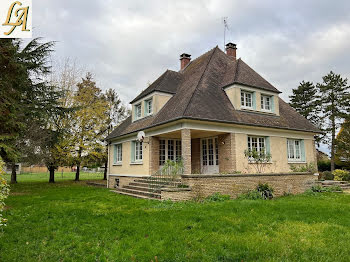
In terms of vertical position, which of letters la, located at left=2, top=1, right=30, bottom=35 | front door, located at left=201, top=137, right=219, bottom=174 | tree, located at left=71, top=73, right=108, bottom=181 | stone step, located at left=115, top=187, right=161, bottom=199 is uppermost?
letters la, located at left=2, top=1, right=30, bottom=35

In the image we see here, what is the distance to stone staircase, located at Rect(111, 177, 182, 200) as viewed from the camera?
1020cm

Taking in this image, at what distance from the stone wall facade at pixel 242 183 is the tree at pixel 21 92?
8.39 m

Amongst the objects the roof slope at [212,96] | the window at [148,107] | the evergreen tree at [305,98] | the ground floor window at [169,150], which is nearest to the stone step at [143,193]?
the ground floor window at [169,150]

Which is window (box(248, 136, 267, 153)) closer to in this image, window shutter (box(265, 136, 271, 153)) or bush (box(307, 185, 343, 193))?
window shutter (box(265, 136, 271, 153))

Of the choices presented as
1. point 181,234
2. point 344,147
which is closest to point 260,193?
point 181,234

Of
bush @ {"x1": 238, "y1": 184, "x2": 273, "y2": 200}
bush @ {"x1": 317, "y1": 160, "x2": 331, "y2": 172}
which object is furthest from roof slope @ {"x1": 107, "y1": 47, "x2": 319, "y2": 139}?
bush @ {"x1": 317, "y1": 160, "x2": 331, "y2": 172}

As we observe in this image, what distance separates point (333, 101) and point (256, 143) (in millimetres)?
21890

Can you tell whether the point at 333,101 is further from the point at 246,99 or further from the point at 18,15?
the point at 18,15

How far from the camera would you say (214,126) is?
1206cm

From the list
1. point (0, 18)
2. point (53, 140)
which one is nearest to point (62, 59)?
point (53, 140)

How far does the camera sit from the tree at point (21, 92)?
11.0 m

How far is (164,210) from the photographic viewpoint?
7.56m

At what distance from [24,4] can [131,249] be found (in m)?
9.30

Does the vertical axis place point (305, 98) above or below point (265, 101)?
above
